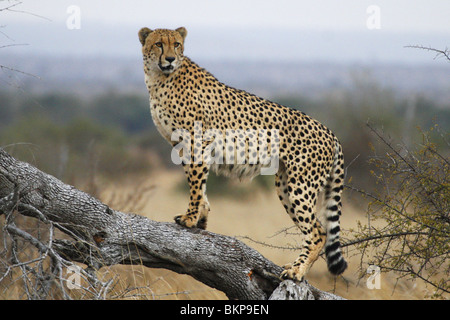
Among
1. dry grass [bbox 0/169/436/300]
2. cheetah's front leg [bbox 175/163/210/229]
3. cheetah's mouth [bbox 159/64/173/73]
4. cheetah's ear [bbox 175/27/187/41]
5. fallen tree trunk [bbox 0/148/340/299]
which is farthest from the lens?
dry grass [bbox 0/169/436/300]

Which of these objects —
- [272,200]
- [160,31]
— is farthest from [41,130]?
[160,31]

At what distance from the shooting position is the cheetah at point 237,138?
16.2ft

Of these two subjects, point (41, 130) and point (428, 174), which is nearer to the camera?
point (428, 174)

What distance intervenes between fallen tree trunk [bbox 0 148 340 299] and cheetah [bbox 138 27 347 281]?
1.28 feet

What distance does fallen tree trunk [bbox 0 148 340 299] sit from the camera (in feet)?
13.2

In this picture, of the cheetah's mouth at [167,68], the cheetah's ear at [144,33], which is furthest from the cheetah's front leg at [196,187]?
the cheetah's ear at [144,33]

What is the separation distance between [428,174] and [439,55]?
35.1 inches

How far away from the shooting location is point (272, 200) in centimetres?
1548

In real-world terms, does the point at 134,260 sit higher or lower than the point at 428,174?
lower

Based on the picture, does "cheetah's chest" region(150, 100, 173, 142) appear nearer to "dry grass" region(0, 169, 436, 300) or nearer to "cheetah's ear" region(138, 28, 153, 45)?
"cheetah's ear" region(138, 28, 153, 45)

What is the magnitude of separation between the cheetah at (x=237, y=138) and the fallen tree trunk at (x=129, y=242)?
1.28ft

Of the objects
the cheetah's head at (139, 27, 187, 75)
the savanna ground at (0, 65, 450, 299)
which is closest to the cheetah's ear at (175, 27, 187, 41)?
the cheetah's head at (139, 27, 187, 75)

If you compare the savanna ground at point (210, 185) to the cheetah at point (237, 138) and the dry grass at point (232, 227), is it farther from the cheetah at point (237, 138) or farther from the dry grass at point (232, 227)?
the cheetah at point (237, 138)
